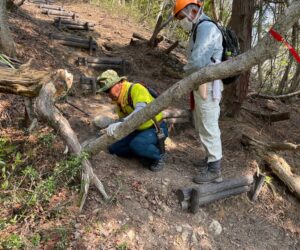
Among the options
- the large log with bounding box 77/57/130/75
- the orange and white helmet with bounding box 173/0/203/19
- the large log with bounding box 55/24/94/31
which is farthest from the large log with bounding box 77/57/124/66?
the orange and white helmet with bounding box 173/0/203/19

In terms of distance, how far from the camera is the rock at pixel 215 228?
4.25 meters

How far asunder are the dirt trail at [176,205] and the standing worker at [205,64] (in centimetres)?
47

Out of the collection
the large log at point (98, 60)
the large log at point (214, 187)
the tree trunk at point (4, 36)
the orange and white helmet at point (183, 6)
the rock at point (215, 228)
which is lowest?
the rock at point (215, 228)

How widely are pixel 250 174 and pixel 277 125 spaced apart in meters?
2.40

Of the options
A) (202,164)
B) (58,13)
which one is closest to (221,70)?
(202,164)

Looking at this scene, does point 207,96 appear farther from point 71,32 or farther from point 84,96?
point 71,32

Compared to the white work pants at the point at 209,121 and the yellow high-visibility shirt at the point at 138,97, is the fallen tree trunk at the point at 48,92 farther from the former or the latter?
A: the white work pants at the point at 209,121

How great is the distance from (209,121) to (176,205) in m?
1.05

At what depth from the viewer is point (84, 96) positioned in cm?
673

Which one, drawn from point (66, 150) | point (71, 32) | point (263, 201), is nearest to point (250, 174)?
point (263, 201)

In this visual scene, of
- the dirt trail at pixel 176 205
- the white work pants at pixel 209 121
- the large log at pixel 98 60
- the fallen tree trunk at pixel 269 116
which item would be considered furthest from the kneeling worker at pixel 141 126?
the large log at pixel 98 60

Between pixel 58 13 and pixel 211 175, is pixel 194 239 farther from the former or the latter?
pixel 58 13

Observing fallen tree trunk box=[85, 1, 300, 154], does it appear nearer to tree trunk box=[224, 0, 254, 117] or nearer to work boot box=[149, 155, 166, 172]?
work boot box=[149, 155, 166, 172]

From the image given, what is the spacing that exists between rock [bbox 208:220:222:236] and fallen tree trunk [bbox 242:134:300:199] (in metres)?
1.44
